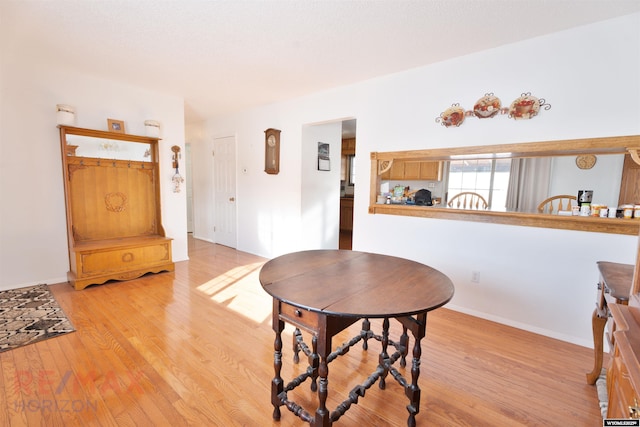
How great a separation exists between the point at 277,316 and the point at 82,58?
11.2ft

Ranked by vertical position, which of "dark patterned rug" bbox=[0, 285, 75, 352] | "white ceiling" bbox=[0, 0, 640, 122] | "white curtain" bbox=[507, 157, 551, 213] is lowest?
"dark patterned rug" bbox=[0, 285, 75, 352]

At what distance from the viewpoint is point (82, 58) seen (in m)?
2.94

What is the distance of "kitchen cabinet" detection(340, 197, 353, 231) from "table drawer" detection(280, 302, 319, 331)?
512 centimetres

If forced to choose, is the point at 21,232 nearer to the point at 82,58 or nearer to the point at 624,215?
the point at 82,58

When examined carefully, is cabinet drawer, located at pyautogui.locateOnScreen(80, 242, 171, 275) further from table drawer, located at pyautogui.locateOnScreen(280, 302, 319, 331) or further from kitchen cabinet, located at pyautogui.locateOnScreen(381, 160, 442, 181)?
kitchen cabinet, located at pyautogui.locateOnScreen(381, 160, 442, 181)

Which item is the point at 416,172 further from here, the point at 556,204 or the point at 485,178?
the point at 556,204

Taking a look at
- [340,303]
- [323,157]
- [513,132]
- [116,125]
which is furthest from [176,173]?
[513,132]

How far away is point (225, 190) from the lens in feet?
17.6

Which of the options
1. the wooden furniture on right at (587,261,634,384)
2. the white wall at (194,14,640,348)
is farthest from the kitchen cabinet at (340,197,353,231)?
the wooden furniture on right at (587,261,634,384)

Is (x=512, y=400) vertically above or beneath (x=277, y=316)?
beneath

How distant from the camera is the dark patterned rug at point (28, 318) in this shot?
7.18ft

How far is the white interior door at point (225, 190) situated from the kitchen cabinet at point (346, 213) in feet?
8.13

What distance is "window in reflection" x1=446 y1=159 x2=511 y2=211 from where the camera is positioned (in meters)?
3.53

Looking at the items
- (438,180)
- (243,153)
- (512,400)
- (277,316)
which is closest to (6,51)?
(243,153)
